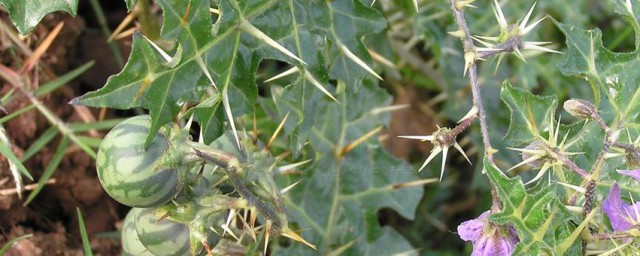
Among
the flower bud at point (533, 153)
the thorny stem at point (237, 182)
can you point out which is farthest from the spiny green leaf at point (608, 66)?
the thorny stem at point (237, 182)

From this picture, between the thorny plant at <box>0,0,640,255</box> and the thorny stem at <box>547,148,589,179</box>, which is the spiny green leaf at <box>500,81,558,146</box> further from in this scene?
the thorny stem at <box>547,148,589,179</box>

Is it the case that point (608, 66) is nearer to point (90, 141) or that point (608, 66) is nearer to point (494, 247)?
point (494, 247)

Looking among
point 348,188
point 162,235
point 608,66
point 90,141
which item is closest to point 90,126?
point 90,141

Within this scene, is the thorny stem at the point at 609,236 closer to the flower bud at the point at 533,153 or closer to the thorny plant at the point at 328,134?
the thorny plant at the point at 328,134

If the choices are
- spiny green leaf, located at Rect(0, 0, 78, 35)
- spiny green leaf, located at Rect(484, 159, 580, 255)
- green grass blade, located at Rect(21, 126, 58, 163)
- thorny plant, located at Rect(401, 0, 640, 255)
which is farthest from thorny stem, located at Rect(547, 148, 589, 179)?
green grass blade, located at Rect(21, 126, 58, 163)

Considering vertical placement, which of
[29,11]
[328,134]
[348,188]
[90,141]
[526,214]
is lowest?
[348,188]

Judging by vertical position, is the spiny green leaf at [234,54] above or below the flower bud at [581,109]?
above

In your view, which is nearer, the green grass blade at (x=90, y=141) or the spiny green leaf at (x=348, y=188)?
the green grass blade at (x=90, y=141)
